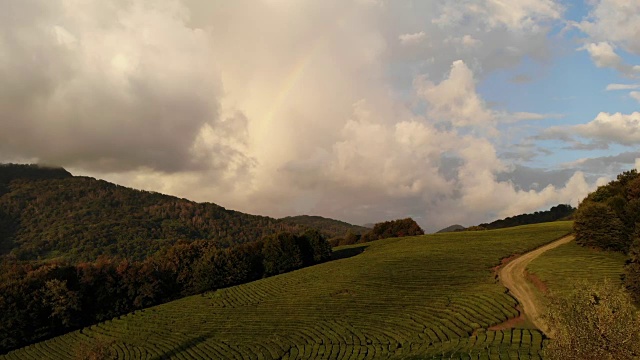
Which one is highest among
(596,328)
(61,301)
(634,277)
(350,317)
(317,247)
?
(317,247)

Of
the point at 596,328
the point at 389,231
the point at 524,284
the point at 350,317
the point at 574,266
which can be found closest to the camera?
the point at 596,328

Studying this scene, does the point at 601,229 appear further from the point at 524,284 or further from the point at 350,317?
the point at 350,317

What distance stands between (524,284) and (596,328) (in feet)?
160

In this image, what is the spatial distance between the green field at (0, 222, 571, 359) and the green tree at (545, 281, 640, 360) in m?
14.8

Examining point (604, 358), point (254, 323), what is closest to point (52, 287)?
point (254, 323)

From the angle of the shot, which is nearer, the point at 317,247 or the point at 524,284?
the point at 524,284

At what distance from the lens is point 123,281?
3954 inches

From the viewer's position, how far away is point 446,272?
86688 millimetres

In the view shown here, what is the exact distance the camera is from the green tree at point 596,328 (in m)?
28.1

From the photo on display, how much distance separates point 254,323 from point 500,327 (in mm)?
39929

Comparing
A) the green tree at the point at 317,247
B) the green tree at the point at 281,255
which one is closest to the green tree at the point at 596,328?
the green tree at the point at 281,255

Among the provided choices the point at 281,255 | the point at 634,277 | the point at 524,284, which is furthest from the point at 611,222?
the point at 281,255

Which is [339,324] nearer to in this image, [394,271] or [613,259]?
[394,271]

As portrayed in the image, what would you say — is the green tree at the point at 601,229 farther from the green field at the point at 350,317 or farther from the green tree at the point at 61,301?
the green tree at the point at 61,301
